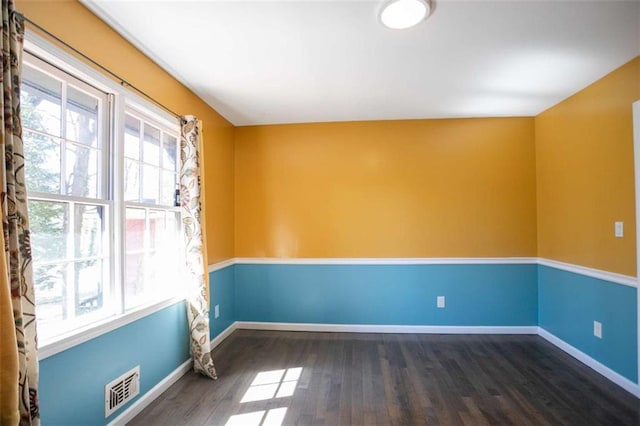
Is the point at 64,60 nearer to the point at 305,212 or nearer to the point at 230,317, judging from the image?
the point at 305,212

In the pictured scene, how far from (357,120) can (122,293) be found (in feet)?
9.11

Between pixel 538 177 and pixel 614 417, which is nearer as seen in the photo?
pixel 614 417

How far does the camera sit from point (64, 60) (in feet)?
4.78

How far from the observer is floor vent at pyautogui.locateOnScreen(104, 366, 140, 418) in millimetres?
1699

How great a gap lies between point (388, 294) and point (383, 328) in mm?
385

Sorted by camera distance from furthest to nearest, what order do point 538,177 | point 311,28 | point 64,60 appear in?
point 538,177 < point 311,28 < point 64,60

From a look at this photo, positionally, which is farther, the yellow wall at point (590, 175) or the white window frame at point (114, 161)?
the yellow wall at point (590, 175)

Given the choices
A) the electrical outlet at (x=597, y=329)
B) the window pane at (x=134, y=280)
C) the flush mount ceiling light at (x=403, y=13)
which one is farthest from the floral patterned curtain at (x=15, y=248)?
the electrical outlet at (x=597, y=329)

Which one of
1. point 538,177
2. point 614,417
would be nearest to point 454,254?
point 538,177

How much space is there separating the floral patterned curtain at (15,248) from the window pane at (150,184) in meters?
0.99

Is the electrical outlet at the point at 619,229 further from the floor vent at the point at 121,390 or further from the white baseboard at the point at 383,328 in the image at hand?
the floor vent at the point at 121,390

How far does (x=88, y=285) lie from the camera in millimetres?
1699

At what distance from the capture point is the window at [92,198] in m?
1.42

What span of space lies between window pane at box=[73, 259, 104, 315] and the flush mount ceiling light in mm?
2180
